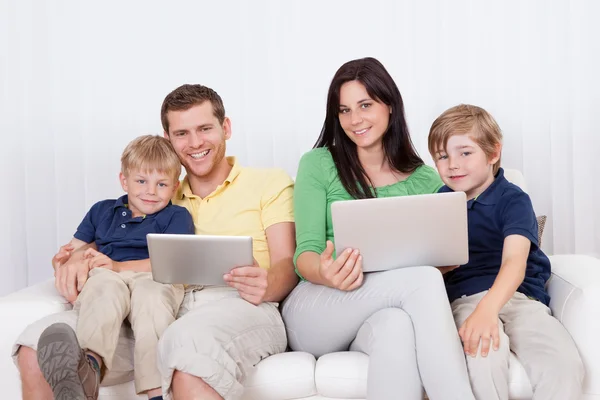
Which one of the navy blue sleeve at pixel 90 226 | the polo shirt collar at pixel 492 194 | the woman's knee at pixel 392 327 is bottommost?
the woman's knee at pixel 392 327

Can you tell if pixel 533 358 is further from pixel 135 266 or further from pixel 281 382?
pixel 135 266

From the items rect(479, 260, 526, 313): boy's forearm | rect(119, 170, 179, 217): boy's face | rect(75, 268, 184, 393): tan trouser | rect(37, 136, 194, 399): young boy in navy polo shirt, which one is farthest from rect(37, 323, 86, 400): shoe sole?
rect(479, 260, 526, 313): boy's forearm

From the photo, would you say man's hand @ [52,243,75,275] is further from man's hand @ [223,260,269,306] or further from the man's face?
man's hand @ [223,260,269,306]

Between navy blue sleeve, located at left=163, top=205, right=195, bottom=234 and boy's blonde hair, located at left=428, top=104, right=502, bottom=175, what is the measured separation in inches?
31.6

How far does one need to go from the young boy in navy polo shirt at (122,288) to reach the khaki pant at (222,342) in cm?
13

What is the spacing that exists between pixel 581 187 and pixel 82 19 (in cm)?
246

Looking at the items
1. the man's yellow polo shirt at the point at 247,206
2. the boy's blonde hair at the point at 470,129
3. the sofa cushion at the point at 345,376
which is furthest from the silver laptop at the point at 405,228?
the man's yellow polo shirt at the point at 247,206

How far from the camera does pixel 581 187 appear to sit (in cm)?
351

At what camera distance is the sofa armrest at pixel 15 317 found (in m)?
2.09

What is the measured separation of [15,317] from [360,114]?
1178 millimetres

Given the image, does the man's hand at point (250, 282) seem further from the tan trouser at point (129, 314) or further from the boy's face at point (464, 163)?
the boy's face at point (464, 163)

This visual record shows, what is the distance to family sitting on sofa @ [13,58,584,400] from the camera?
1.85 meters

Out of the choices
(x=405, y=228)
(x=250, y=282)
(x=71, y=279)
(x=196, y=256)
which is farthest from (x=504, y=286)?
(x=71, y=279)

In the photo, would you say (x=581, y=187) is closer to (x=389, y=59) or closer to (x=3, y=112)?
(x=389, y=59)
